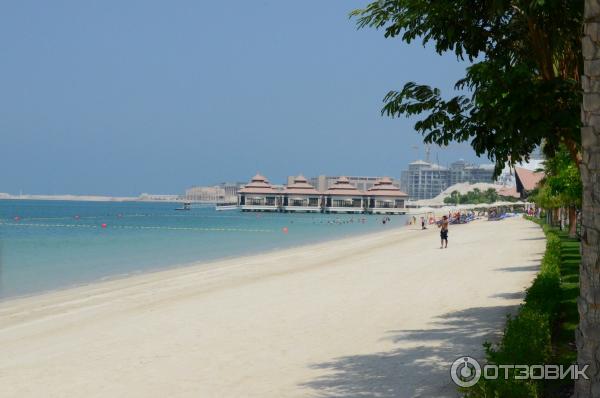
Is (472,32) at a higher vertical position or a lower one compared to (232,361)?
higher

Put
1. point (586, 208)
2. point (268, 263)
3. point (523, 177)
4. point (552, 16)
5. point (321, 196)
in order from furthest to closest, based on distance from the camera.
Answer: point (321, 196)
point (523, 177)
point (268, 263)
point (552, 16)
point (586, 208)

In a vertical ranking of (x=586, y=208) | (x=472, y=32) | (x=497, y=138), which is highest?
(x=472, y=32)

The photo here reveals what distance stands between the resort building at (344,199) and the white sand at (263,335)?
471 feet

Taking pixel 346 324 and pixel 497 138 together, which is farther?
pixel 346 324

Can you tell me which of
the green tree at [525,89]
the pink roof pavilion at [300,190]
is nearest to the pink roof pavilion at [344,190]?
the pink roof pavilion at [300,190]

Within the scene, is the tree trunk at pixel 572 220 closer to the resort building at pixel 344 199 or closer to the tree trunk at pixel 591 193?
the tree trunk at pixel 591 193

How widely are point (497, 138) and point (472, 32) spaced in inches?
62.7

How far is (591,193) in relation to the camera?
195 inches

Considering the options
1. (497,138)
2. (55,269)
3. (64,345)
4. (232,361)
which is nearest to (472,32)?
(497,138)

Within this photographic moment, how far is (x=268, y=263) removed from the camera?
29938 mm

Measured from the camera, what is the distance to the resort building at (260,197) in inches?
6467

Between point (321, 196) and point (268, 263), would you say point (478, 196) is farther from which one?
point (268, 263)

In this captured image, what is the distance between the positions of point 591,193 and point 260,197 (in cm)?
16073

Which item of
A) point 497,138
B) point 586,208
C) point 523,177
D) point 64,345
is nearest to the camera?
point 586,208
